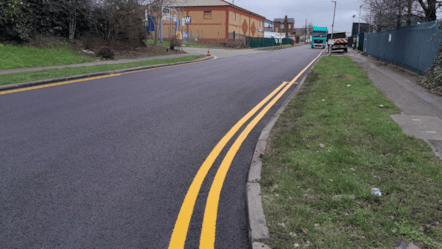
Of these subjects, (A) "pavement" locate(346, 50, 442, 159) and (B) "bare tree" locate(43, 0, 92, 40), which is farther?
(B) "bare tree" locate(43, 0, 92, 40)

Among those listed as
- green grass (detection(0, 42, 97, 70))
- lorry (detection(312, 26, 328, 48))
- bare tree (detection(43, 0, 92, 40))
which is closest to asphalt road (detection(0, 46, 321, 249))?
green grass (detection(0, 42, 97, 70))

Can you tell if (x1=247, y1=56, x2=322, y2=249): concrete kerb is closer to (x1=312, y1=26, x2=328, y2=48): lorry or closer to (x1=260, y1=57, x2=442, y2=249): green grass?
(x1=260, y1=57, x2=442, y2=249): green grass

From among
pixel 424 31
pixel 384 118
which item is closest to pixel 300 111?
pixel 384 118

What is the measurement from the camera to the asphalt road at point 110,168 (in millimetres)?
3088

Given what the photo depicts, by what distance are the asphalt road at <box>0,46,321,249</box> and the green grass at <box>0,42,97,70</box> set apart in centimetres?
731

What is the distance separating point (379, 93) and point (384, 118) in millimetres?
3352

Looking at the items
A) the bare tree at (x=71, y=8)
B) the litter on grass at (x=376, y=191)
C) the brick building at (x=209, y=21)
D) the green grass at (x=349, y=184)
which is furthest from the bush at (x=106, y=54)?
the brick building at (x=209, y=21)

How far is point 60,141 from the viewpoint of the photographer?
5.37 meters

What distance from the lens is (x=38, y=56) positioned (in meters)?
16.8

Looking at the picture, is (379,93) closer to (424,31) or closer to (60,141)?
(424,31)

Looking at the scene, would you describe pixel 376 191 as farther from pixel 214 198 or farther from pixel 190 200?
pixel 190 200

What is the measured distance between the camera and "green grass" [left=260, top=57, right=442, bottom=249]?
9.60 feet

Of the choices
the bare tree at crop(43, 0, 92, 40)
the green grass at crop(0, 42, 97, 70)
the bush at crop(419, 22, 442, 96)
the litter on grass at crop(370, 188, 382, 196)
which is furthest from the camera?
the bare tree at crop(43, 0, 92, 40)

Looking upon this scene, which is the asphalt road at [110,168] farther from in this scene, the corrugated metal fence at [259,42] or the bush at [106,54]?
the corrugated metal fence at [259,42]
